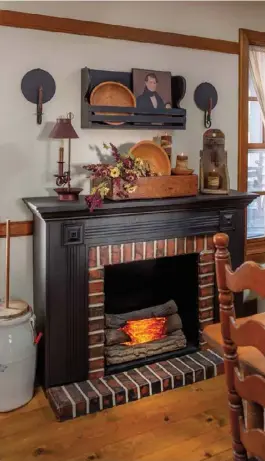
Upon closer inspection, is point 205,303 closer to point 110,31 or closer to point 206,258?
point 206,258

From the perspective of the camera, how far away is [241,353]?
1.52 metres

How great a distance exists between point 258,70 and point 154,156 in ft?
3.97

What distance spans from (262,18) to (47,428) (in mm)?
3057

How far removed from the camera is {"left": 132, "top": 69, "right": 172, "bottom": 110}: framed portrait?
300 centimetres

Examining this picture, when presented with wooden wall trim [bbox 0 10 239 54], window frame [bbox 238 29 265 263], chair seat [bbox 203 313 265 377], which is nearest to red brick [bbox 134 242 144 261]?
window frame [bbox 238 29 265 263]

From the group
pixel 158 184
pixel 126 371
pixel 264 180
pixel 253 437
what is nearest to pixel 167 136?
pixel 158 184

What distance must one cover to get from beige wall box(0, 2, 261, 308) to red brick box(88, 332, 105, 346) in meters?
0.48

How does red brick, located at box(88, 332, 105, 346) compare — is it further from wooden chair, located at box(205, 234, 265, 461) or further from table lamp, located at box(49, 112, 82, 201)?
wooden chair, located at box(205, 234, 265, 461)

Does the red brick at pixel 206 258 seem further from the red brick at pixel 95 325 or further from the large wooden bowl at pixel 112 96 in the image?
the large wooden bowl at pixel 112 96

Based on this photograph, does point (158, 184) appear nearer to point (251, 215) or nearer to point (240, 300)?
point (240, 300)

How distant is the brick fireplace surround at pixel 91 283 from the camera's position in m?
2.57

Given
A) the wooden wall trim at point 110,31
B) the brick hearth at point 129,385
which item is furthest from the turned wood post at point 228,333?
the wooden wall trim at point 110,31

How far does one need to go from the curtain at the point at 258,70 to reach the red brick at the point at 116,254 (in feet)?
5.49

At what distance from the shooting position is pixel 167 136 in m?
3.04
